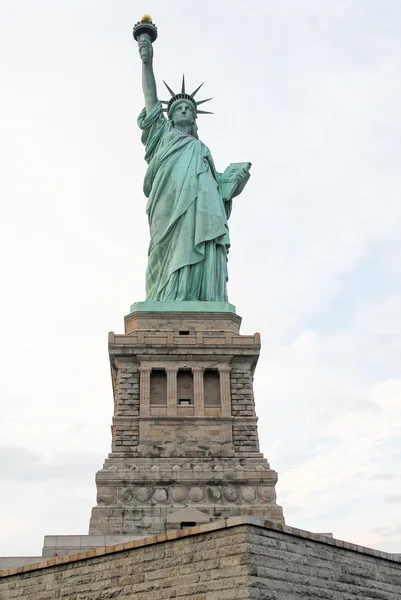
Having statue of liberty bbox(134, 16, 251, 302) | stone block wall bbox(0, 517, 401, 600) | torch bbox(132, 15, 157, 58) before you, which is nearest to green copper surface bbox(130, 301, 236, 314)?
statue of liberty bbox(134, 16, 251, 302)

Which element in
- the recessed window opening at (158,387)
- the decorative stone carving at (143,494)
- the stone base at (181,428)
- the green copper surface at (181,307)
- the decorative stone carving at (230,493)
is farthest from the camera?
the green copper surface at (181,307)

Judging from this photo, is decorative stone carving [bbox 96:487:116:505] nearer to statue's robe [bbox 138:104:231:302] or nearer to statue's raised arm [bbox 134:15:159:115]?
statue's robe [bbox 138:104:231:302]

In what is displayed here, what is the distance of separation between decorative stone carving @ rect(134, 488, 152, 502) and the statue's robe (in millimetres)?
7701

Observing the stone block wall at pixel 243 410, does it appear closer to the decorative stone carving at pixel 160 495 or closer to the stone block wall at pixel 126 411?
the decorative stone carving at pixel 160 495

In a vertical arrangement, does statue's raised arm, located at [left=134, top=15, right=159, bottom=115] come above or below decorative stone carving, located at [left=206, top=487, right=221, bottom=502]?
above

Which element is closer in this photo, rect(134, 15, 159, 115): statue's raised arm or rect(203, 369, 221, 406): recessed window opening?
rect(203, 369, 221, 406): recessed window opening

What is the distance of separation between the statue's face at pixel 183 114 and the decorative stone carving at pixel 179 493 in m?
15.3

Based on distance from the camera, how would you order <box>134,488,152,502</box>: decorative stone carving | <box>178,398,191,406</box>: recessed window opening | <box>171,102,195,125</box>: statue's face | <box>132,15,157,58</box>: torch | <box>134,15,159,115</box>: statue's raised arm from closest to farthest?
<box>134,488,152,502</box>: decorative stone carving
<box>178,398,191,406</box>: recessed window opening
<box>171,102,195,125</box>: statue's face
<box>134,15,159,115</box>: statue's raised arm
<box>132,15,157,58</box>: torch

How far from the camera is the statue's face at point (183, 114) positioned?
103 feet

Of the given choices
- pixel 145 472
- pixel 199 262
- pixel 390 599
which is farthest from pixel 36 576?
pixel 199 262

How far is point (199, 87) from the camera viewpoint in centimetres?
3259

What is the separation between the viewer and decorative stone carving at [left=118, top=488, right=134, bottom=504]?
71.1ft

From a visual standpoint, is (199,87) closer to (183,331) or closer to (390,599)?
(183,331)

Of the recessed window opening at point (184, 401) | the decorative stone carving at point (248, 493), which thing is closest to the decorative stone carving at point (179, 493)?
the decorative stone carving at point (248, 493)
